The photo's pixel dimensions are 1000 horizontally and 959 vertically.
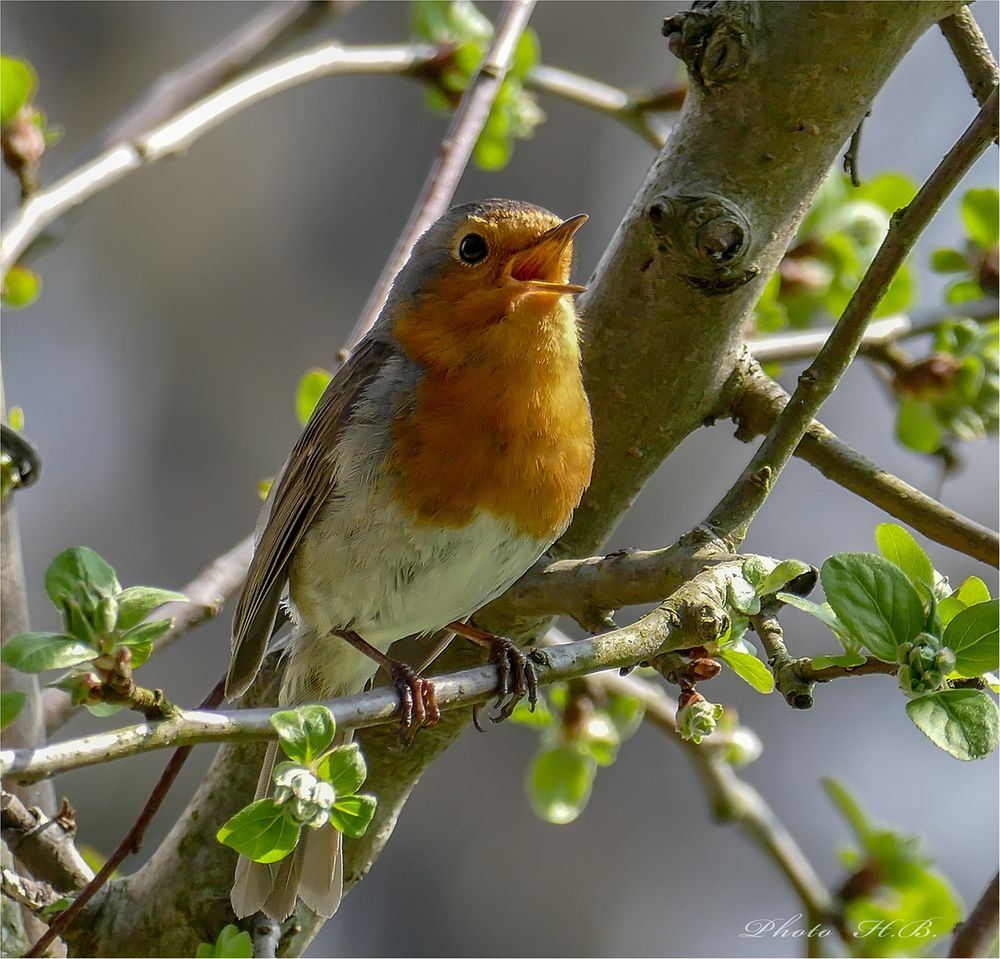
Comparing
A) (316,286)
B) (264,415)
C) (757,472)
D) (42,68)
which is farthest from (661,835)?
(42,68)

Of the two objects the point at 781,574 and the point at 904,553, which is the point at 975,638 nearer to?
the point at 904,553

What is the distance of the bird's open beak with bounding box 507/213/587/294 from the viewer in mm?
2861

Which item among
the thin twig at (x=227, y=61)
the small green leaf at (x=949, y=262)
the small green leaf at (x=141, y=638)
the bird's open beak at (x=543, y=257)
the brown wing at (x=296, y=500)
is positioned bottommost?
the small green leaf at (x=141, y=638)

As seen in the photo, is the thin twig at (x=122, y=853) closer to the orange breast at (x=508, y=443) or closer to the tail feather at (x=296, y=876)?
the tail feather at (x=296, y=876)

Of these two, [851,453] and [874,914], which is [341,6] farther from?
[874,914]

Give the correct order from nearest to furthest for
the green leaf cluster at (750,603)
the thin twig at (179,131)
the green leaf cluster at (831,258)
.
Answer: the green leaf cluster at (750,603)
the thin twig at (179,131)
the green leaf cluster at (831,258)

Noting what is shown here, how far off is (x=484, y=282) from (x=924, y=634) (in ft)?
4.88

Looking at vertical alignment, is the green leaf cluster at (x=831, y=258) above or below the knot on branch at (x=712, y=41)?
below

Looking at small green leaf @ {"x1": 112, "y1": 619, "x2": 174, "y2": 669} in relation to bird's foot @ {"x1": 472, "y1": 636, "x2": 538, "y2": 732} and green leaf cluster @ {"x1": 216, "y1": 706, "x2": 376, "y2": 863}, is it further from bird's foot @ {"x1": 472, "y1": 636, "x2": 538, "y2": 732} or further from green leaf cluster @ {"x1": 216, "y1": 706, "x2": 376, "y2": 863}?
bird's foot @ {"x1": 472, "y1": 636, "x2": 538, "y2": 732}

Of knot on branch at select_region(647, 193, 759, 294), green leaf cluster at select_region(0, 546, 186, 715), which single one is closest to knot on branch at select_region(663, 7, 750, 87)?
knot on branch at select_region(647, 193, 759, 294)

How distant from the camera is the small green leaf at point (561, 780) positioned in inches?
121

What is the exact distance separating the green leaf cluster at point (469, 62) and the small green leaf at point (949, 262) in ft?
3.83

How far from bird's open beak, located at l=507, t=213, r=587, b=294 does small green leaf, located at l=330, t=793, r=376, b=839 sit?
1.40m

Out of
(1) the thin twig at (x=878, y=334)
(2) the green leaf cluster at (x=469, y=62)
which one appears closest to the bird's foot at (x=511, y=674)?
(1) the thin twig at (x=878, y=334)
